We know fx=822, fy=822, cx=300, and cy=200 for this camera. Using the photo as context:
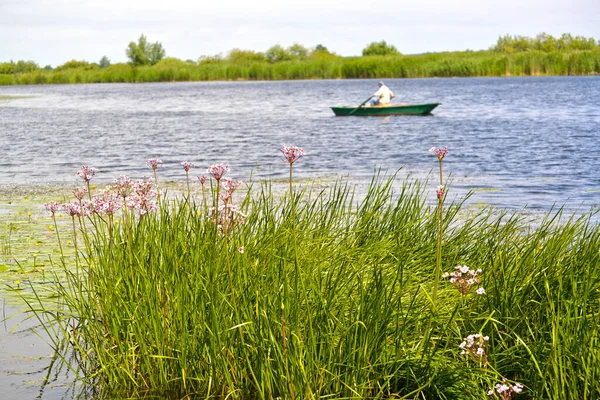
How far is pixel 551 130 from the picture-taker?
27125mm

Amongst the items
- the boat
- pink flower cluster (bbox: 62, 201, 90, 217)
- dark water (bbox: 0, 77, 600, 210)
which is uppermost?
pink flower cluster (bbox: 62, 201, 90, 217)

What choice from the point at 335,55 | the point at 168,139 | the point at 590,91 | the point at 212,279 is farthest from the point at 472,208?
the point at 335,55

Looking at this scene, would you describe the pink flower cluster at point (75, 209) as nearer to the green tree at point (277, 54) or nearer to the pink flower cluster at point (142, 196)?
the pink flower cluster at point (142, 196)

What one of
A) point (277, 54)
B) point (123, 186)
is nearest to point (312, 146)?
point (123, 186)

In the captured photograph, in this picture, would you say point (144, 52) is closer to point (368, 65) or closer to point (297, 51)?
point (297, 51)

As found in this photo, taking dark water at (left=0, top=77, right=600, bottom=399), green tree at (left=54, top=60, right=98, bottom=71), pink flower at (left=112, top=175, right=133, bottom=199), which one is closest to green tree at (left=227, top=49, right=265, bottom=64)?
green tree at (left=54, top=60, right=98, bottom=71)

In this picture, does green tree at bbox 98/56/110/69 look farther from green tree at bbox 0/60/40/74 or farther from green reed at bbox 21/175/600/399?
green reed at bbox 21/175/600/399

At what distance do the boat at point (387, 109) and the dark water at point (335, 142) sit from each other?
40 cm

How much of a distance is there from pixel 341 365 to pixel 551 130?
2451 centimetres

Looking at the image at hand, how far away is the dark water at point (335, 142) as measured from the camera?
16.7m

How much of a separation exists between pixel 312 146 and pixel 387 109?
9.48 m

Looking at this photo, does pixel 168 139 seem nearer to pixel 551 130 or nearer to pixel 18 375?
pixel 551 130

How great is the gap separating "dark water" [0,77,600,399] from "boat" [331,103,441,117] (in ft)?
1.33

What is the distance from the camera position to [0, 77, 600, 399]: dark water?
46.3 feet
